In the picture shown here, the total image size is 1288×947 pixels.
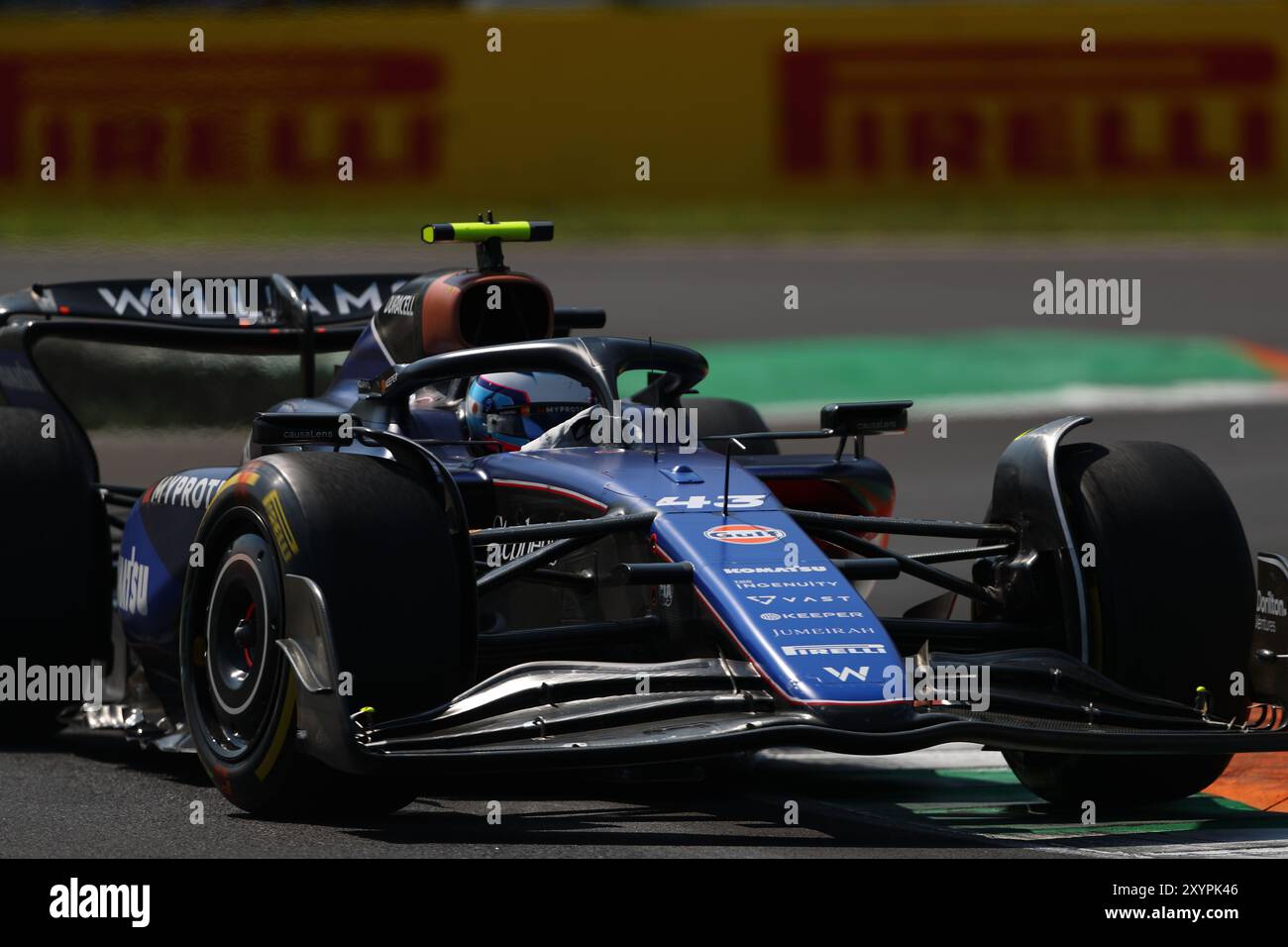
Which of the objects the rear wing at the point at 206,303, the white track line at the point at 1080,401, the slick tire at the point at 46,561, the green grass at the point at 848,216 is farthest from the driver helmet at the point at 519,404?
the green grass at the point at 848,216

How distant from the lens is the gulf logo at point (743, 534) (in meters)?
6.61

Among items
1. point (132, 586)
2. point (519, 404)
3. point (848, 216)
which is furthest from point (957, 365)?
point (132, 586)

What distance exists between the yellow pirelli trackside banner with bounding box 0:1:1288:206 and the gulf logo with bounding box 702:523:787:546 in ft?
64.5

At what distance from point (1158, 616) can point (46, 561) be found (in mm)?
3794

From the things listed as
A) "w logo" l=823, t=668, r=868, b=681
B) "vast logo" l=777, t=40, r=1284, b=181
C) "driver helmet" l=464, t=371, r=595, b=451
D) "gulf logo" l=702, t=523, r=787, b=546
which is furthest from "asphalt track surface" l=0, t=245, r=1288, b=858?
"vast logo" l=777, t=40, r=1284, b=181

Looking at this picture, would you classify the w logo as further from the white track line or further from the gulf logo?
the white track line

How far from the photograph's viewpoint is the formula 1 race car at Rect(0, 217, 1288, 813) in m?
6.22

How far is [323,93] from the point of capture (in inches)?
995

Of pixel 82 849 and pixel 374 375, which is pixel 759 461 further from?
pixel 82 849

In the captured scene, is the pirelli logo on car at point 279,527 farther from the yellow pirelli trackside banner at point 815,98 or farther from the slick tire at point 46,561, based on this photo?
the yellow pirelli trackside banner at point 815,98

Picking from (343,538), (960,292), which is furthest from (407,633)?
(960,292)

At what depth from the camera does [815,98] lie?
27.1m

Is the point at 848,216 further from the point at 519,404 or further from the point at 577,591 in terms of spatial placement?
the point at 577,591

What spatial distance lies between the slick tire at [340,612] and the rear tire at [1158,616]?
184 centimetres
